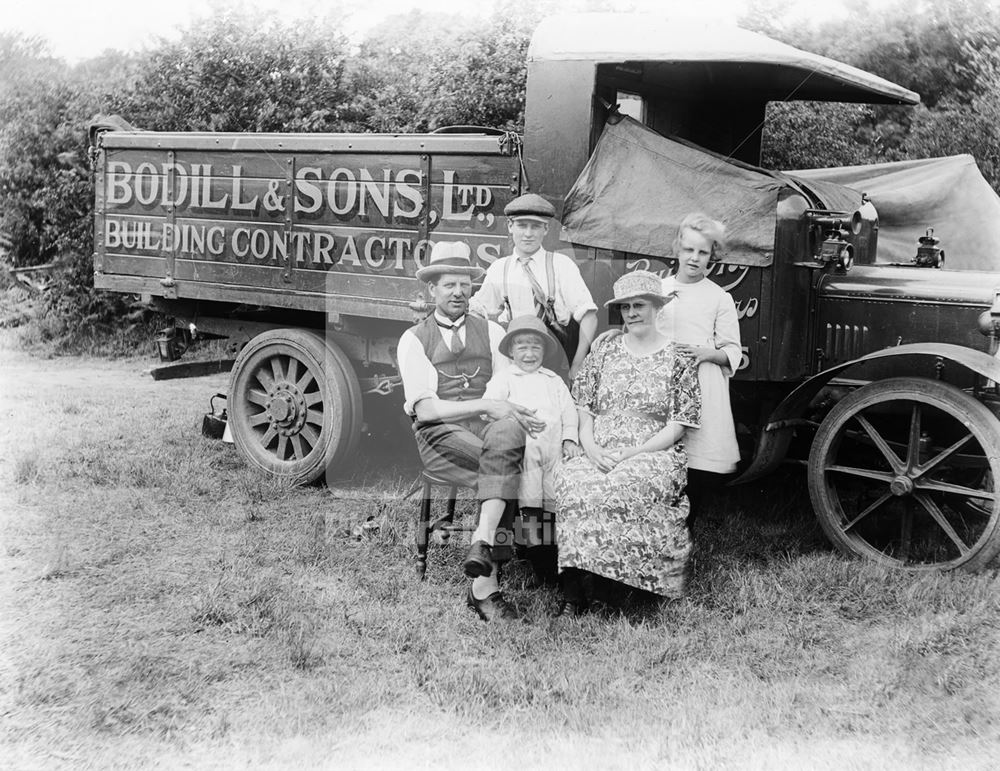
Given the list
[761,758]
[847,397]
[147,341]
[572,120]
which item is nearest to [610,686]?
[761,758]

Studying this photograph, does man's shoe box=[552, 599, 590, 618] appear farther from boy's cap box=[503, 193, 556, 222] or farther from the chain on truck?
boy's cap box=[503, 193, 556, 222]

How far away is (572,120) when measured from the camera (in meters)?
5.02

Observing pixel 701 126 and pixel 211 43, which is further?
pixel 211 43

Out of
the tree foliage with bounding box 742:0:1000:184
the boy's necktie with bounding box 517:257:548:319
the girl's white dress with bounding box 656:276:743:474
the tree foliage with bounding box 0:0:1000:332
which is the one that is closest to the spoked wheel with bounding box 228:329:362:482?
the boy's necktie with bounding box 517:257:548:319

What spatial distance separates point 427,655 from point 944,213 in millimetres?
4834

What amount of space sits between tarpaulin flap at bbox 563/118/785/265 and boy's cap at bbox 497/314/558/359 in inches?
28.7

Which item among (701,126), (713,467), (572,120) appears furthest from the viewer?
(701,126)

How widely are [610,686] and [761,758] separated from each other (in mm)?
613

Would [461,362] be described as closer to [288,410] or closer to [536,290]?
[536,290]

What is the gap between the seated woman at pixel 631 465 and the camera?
408cm

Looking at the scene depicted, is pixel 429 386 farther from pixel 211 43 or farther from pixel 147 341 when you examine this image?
pixel 147 341

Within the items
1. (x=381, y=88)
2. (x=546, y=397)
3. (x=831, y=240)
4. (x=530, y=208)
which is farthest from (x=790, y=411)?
(x=381, y=88)

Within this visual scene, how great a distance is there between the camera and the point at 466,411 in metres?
4.36

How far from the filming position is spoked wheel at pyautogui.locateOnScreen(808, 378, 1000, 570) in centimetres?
428
